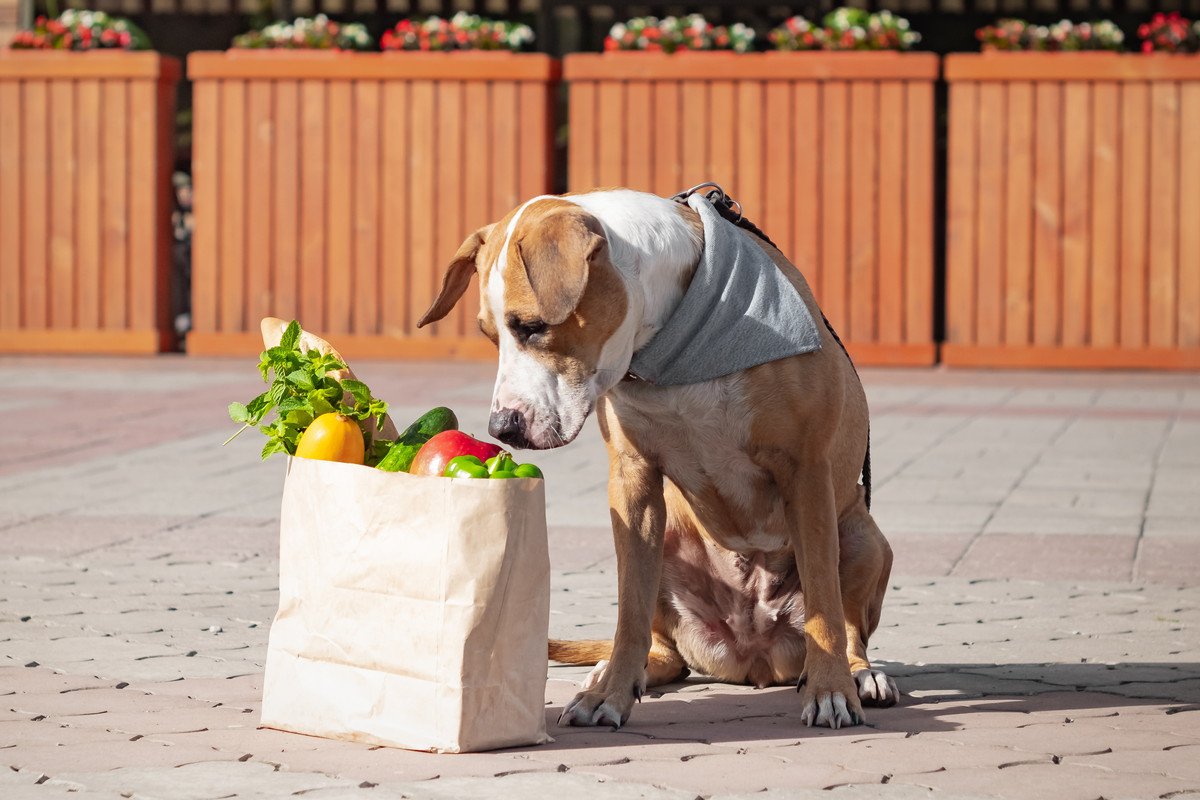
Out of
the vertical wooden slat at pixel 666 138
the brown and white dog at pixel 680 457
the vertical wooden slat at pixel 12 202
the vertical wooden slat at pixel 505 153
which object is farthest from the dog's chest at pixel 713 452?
the vertical wooden slat at pixel 12 202

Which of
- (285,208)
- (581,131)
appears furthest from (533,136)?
(285,208)

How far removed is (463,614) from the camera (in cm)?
334

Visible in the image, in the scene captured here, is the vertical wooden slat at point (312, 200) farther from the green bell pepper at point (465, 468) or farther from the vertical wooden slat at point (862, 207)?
the green bell pepper at point (465, 468)

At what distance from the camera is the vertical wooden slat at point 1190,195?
39.3 feet

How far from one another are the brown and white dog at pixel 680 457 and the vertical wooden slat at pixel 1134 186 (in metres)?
8.39

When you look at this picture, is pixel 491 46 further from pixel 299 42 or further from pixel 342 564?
pixel 342 564

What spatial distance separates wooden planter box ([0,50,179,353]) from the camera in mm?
12766

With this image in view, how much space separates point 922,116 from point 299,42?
14.7 ft

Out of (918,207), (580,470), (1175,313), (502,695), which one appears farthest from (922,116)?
(502,695)

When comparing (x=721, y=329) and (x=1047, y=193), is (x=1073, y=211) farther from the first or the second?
(x=721, y=329)

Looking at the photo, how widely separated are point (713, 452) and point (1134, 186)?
29.6 ft

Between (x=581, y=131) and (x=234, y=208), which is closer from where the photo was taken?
(x=581, y=131)

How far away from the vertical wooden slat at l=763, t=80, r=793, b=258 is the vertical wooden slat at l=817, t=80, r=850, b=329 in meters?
0.23

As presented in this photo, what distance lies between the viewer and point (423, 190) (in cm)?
1257
